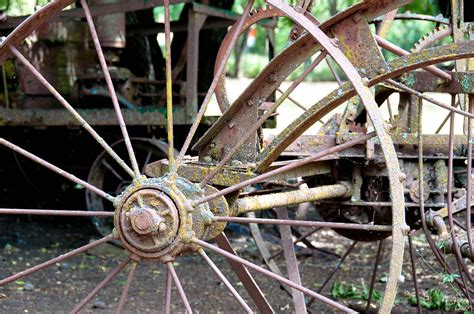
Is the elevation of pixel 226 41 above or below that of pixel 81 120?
above

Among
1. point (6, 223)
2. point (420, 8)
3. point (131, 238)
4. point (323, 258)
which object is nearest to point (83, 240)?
point (6, 223)

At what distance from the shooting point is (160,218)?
350 centimetres

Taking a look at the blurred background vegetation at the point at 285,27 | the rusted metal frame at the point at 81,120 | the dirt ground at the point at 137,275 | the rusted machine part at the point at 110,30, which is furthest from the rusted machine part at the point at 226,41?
the rusted machine part at the point at 110,30

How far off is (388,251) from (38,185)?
393 cm

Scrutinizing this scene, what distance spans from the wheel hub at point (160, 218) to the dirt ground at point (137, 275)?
224 centimetres

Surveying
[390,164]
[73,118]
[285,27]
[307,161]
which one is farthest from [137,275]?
[285,27]

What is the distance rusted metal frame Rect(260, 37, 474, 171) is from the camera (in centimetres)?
338

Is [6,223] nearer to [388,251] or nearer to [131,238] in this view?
[388,251]

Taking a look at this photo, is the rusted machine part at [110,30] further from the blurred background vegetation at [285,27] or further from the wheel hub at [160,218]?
the wheel hub at [160,218]

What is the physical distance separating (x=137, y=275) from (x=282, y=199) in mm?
3219

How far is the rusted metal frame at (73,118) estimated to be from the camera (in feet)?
25.1

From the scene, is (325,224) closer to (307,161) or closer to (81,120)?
(307,161)

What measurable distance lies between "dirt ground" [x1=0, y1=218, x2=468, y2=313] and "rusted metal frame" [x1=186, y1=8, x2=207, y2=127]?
56.5 inches

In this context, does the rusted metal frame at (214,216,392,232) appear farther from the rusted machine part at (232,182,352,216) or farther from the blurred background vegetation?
the blurred background vegetation
